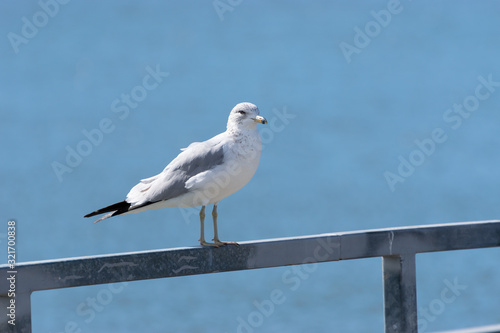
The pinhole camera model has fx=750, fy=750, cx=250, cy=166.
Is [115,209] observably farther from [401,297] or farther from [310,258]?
[401,297]

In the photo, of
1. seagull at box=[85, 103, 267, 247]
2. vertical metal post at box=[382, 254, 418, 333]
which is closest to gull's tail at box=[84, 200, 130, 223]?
seagull at box=[85, 103, 267, 247]

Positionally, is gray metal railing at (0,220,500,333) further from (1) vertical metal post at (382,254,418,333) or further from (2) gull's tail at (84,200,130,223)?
(2) gull's tail at (84,200,130,223)

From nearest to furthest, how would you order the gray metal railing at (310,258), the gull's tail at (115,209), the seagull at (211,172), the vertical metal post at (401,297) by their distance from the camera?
the gray metal railing at (310,258) → the vertical metal post at (401,297) → the gull's tail at (115,209) → the seagull at (211,172)

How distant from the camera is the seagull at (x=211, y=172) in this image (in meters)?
2.75

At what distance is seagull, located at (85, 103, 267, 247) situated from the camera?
275cm

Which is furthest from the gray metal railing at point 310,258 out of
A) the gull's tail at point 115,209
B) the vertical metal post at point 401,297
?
the gull's tail at point 115,209

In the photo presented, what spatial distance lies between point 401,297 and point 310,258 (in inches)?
11.8

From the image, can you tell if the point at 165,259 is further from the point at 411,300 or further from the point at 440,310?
the point at 440,310

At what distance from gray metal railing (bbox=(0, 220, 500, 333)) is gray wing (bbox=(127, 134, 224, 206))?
67cm

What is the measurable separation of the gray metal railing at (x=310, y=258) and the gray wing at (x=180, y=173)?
666mm

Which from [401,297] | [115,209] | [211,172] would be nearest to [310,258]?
[401,297]

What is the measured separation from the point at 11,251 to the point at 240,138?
3.26 ft

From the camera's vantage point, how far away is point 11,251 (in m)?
2.10

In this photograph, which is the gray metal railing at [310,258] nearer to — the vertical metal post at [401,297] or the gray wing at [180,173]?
the vertical metal post at [401,297]
